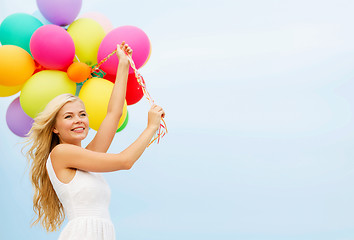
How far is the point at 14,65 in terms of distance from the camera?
277 cm

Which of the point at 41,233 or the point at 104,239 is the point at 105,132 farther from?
the point at 41,233

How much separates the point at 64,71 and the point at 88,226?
1295mm

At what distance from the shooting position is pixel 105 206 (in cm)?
187

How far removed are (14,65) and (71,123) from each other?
1.08 metres

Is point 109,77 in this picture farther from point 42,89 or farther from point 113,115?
point 113,115

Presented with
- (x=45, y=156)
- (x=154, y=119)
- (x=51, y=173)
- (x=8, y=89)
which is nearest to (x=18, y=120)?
(x=8, y=89)

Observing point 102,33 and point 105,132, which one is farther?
point 102,33

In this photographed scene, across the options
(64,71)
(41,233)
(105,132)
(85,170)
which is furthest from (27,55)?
(41,233)

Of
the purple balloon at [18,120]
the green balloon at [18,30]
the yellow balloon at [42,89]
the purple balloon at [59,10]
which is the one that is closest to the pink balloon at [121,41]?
the yellow balloon at [42,89]

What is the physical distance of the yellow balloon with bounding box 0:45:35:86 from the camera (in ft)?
9.05

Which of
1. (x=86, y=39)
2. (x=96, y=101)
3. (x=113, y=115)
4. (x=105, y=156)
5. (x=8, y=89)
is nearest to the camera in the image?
(x=105, y=156)

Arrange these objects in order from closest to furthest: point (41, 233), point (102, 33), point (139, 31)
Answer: point (139, 31)
point (102, 33)
point (41, 233)

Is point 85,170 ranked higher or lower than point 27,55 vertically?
lower

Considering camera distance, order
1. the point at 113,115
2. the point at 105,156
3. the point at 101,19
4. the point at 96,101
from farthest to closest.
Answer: the point at 101,19
the point at 96,101
the point at 113,115
the point at 105,156
